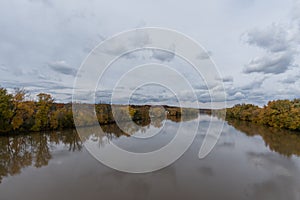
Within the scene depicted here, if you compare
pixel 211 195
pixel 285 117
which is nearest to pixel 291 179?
pixel 211 195

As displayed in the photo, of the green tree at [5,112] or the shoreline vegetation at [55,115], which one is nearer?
the green tree at [5,112]

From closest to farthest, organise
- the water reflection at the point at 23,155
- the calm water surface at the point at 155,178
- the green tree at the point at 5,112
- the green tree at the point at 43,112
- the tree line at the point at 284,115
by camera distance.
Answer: the calm water surface at the point at 155,178 < the water reflection at the point at 23,155 < the green tree at the point at 5,112 < the green tree at the point at 43,112 < the tree line at the point at 284,115

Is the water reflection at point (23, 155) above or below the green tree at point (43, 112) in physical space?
below

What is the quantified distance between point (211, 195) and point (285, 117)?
2748 centimetres

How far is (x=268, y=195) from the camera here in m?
7.23

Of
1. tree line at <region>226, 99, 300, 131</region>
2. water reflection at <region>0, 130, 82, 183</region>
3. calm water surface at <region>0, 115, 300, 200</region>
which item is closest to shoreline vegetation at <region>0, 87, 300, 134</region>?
tree line at <region>226, 99, 300, 131</region>

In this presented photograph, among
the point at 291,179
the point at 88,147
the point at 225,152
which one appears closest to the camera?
the point at 291,179

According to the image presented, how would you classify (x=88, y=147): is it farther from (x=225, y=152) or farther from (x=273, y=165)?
(x=273, y=165)

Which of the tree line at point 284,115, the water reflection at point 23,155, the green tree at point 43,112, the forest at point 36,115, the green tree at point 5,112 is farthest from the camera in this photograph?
the tree line at point 284,115

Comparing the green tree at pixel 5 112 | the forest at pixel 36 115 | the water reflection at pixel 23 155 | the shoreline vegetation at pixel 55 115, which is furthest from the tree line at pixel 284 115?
the green tree at pixel 5 112

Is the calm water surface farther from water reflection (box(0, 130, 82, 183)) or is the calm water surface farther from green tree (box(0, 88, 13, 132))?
green tree (box(0, 88, 13, 132))

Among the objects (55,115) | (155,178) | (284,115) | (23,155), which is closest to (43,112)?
(55,115)

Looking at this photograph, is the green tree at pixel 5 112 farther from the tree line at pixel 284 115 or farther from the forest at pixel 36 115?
the tree line at pixel 284 115

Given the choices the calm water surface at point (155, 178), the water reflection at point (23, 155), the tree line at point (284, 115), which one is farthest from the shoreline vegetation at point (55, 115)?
the calm water surface at point (155, 178)
